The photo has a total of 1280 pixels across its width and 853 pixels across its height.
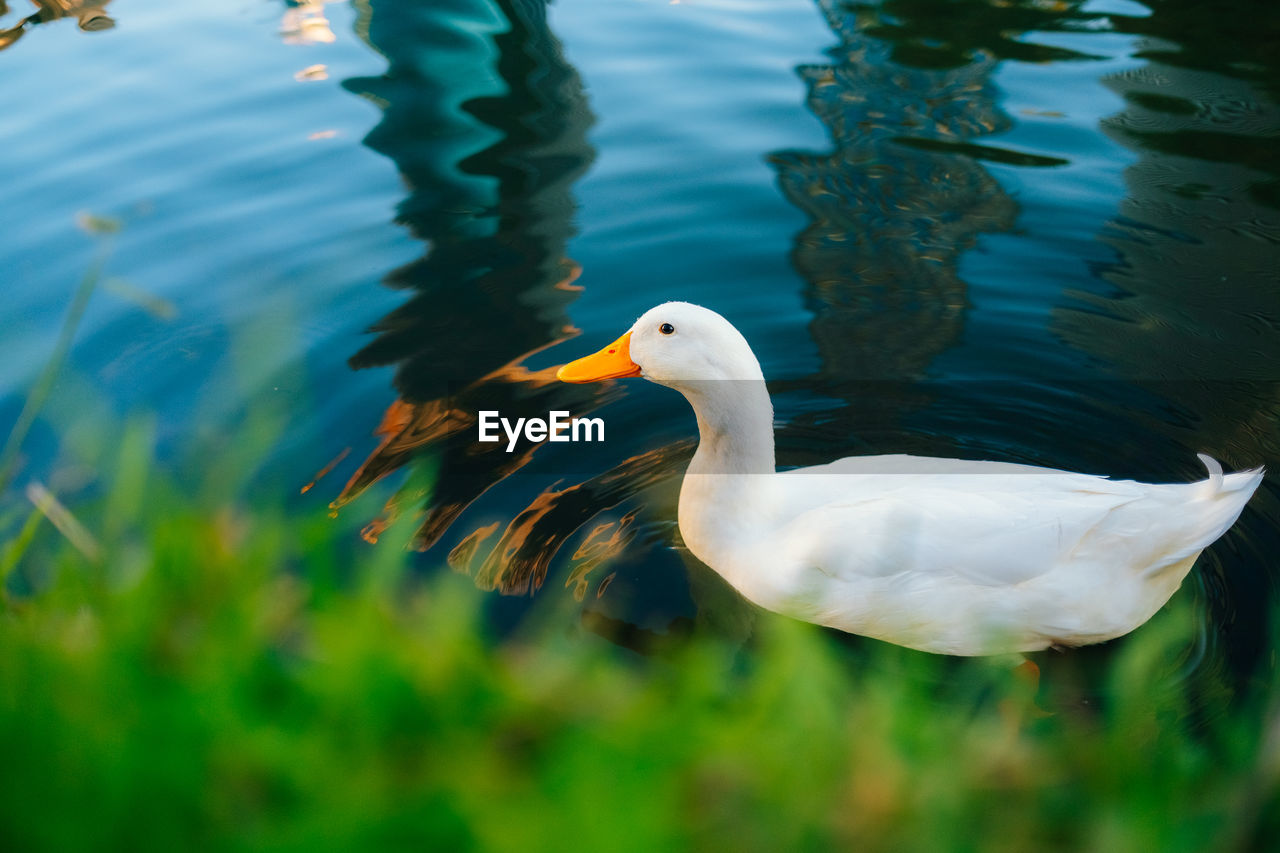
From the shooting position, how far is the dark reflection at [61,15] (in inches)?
301

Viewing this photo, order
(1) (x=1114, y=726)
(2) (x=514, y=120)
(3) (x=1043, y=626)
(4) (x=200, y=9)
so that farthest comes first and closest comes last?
(4) (x=200, y=9), (2) (x=514, y=120), (3) (x=1043, y=626), (1) (x=1114, y=726)

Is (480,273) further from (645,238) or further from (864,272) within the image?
(864,272)

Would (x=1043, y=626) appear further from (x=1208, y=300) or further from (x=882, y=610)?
(x=1208, y=300)

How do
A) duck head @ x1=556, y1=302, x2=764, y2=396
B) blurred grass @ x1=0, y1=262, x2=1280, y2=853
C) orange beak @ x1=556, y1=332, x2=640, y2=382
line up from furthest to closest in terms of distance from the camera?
orange beak @ x1=556, y1=332, x2=640, y2=382, duck head @ x1=556, y1=302, x2=764, y2=396, blurred grass @ x1=0, y1=262, x2=1280, y2=853

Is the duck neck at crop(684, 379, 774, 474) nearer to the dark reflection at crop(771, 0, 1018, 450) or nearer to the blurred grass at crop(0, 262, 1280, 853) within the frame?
the dark reflection at crop(771, 0, 1018, 450)

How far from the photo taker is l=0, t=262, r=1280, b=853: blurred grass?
2.60 feet

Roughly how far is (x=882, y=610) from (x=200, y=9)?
7.54 m

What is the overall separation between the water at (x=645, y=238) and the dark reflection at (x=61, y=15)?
7cm

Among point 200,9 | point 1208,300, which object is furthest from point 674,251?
point 200,9

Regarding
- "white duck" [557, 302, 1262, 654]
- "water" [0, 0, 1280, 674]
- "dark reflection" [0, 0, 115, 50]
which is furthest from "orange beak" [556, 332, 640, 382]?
"dark reflection" [0, 0, 115, 50]

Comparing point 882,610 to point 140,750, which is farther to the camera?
point 882,610

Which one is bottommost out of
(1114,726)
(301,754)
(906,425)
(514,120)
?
(906,425)

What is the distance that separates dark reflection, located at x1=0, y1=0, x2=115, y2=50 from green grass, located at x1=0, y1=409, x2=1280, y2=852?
321 inches

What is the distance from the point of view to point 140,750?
82 cm
